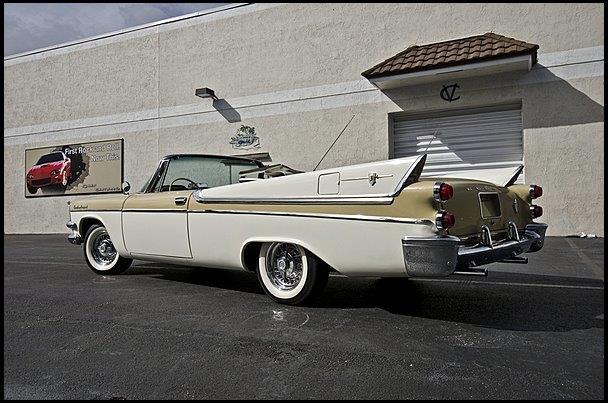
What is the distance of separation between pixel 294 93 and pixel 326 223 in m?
9.18

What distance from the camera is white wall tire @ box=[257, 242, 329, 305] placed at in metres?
3.77

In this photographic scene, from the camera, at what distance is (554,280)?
502 cm

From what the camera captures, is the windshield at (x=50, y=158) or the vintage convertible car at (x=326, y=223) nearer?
the vintage convertible car at (x=326, y=223)

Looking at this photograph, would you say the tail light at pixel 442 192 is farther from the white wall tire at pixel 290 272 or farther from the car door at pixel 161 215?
the car door at pixel 161 215

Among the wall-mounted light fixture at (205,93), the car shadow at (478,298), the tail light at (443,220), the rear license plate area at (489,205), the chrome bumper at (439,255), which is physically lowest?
the car shadow at (478,298)

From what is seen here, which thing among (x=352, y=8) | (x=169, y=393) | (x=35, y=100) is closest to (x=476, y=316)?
(x=169, y=393)

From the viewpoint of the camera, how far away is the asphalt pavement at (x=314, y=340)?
2.35 meters

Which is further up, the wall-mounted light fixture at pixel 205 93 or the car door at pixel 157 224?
the wall-mounted light fixture at pixel 205 93

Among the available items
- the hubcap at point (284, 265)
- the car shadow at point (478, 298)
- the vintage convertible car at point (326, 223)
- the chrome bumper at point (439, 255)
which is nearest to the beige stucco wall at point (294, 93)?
the car shadow at point (478, 298)

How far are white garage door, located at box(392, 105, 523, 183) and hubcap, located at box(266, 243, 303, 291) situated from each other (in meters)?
7.18

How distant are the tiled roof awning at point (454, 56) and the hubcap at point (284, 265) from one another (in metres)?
7.34

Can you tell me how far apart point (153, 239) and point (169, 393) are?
2859mm

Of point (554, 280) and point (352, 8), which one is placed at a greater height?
point (352, 8)

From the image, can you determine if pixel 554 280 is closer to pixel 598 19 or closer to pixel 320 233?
pixel 320 233
